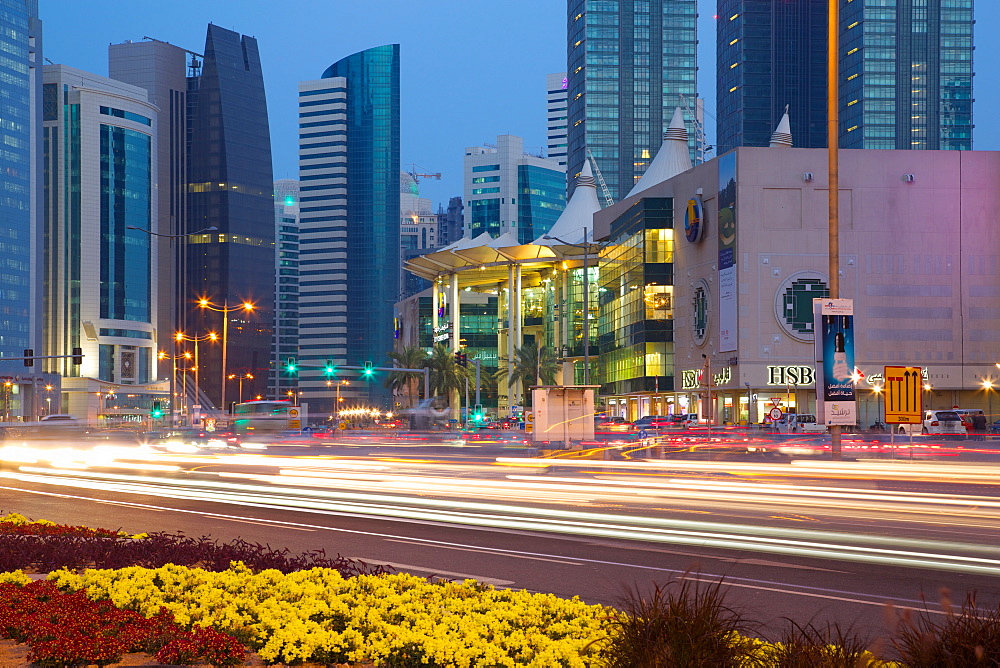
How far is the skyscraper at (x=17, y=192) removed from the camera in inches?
7067

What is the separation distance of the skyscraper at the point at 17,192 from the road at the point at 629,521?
547 ft

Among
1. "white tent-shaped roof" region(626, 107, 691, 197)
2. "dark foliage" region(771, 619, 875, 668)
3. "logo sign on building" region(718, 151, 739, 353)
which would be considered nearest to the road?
"dark foliage" region(771, 619, 875, 668)

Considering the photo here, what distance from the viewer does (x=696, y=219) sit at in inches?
4040

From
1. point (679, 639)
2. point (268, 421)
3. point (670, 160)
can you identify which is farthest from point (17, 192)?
point (679, 639)

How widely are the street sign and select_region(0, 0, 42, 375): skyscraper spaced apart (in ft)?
582

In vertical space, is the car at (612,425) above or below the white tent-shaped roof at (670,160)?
below

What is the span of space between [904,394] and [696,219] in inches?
3252

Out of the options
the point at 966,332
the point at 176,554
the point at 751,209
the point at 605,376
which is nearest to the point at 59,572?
the point at 176,554

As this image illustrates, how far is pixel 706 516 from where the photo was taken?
55.4ft

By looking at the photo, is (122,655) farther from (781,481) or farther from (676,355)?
(676,355)

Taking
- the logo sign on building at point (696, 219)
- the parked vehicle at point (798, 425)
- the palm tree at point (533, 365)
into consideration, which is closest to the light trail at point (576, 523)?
the parked vehicle at point (798, 425)

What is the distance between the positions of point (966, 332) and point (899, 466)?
277 ft

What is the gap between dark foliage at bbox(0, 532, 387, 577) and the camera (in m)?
11.5

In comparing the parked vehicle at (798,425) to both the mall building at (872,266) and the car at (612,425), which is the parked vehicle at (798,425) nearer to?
the car at (612,425)
